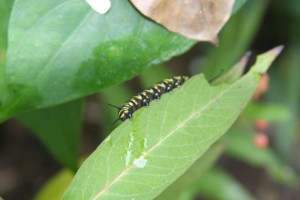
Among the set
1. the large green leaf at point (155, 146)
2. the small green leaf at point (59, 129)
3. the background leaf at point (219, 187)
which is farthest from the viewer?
the background leaf at point (219, 187)

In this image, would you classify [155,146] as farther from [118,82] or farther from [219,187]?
[219,187]

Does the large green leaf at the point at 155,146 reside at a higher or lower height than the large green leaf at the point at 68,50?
A: lower

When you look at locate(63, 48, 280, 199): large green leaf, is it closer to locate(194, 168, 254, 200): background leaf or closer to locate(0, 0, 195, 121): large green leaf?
locate(0, 0, 195, 121): large green leaf

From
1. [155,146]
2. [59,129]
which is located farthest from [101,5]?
[59,129]

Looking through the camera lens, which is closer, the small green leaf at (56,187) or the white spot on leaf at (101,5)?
the white spot on leaf at (101,5)

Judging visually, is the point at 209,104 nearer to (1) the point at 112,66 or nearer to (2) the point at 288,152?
(1) the point at 112,66

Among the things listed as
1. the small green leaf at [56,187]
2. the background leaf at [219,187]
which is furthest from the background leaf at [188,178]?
the background leaf at [219,187]

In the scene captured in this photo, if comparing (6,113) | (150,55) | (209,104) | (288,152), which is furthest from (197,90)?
(288,152)

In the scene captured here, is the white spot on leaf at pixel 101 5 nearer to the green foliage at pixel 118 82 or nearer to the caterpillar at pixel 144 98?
the green foliage at pixel 118 82
